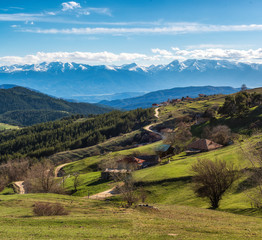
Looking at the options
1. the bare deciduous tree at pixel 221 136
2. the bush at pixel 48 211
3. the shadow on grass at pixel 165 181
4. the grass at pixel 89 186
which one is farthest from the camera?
the bare deciduous tree at pixel 221 136

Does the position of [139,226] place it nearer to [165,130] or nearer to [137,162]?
[137,162]

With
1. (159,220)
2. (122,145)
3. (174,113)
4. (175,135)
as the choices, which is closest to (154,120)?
(174,113)

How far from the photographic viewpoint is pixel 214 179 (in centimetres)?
3688

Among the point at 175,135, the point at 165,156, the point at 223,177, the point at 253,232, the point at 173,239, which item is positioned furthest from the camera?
the point at 175,135

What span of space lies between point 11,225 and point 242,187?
3546 cm

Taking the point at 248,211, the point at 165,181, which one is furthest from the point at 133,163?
the point at 248,211

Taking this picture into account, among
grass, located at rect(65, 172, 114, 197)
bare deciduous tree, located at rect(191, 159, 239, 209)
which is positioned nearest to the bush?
bare deciduous tree, located at rect(191, 159, 239, 209)

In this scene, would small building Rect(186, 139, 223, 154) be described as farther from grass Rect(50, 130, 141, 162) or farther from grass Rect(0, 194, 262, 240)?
grass Rect(50, 130, 141, 162)

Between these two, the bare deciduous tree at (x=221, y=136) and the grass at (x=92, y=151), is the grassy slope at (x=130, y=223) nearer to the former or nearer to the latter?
the bare deciduous tree at (x=221, y=136)

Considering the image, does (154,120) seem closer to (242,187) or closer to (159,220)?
(242,187)

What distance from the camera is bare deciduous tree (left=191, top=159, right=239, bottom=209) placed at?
36.6m

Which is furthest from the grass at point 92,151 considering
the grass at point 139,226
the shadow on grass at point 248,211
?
the grass at point 139,226

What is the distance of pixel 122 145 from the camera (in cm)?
14338

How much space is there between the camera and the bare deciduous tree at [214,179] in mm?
36625
